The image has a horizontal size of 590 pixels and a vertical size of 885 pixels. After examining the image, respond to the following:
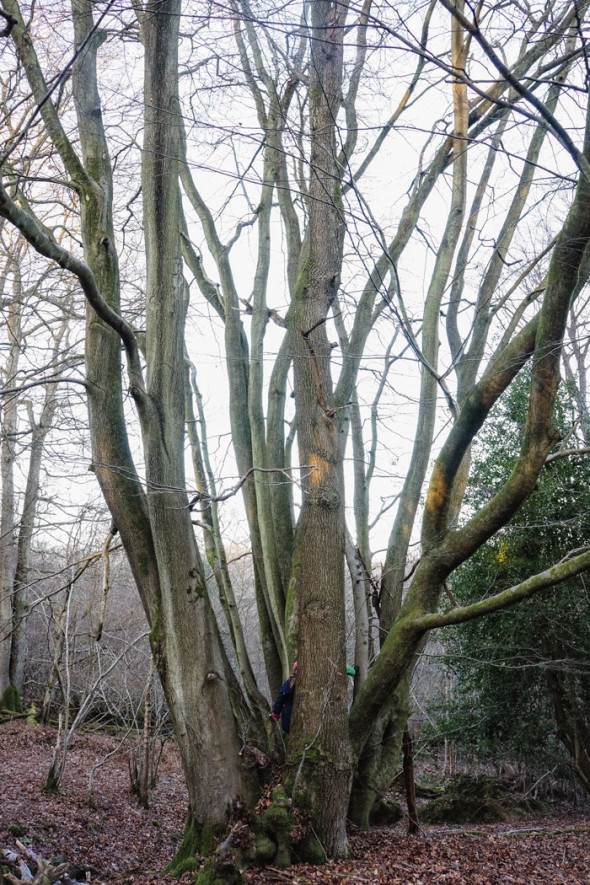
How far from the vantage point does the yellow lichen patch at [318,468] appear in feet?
19.1

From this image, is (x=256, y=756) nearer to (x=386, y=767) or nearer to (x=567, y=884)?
(x=386, y=767)

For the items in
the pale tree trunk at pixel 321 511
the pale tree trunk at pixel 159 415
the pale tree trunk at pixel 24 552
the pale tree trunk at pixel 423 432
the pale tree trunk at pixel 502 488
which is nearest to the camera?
the pale tree trunk at pixel 502 488

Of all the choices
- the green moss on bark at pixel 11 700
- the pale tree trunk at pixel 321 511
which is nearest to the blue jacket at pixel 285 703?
the pale tree trunk at pixel 321 511

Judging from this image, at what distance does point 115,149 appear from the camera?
264 inches

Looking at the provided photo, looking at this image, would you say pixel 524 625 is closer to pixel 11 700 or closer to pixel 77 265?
pixel 77 265

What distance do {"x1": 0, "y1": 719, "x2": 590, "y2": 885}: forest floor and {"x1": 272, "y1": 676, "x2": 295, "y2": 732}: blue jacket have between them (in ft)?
3.57

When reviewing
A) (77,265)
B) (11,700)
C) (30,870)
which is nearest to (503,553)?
(30,870)

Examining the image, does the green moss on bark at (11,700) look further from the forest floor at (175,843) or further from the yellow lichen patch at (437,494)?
the yellow lichen patch at (437,494)

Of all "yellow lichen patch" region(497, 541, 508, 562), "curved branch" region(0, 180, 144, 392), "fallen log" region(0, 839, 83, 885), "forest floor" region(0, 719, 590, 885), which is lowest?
"forest floor" region(0, 719, 590, 885)

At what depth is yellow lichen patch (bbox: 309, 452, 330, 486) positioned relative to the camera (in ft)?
19.1

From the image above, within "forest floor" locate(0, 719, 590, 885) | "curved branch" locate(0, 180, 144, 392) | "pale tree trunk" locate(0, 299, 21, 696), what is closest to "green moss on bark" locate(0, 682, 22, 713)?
"pale tree trunk" locate(0, 299, 21, 696)

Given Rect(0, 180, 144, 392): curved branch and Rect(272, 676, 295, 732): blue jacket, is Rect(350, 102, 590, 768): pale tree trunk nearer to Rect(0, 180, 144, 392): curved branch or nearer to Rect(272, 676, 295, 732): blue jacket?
Rect(272, 676, 295, 732): blue jacket

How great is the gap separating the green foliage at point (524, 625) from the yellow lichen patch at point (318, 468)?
12.7ft

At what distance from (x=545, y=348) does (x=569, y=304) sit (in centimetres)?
30
